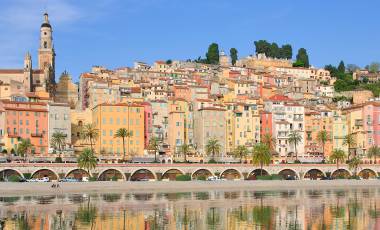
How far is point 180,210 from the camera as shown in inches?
2377

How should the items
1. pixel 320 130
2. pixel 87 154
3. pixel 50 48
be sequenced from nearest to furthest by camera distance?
pixel 87 154
pixel 320 130
pixel 50 48

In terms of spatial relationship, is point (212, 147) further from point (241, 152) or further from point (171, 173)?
point (171, 173)

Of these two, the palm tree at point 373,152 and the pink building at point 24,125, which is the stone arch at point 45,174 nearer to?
the pink building at point 24,125

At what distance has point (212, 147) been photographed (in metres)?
111

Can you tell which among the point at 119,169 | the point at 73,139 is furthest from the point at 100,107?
the point at 119,169

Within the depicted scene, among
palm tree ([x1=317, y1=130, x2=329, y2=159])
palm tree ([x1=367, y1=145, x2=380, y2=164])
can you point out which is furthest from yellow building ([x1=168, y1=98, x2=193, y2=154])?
palm tree ([x1=367, y1=145, x2=380, y2=164])

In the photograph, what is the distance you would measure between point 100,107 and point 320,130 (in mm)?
43246

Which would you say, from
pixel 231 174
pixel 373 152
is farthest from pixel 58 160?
pixel 373 152

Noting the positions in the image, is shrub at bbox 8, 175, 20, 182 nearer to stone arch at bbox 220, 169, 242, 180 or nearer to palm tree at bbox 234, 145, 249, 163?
stone arch at bbox 220, 169, 242, 180

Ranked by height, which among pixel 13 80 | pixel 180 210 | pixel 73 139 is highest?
pixel 13 80

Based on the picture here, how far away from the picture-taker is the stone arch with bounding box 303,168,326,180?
108 meters

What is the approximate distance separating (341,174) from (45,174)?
1817 inches

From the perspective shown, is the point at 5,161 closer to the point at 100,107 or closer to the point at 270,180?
the point at 100,107

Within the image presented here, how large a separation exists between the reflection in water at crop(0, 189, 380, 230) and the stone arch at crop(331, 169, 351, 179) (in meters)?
29.4
